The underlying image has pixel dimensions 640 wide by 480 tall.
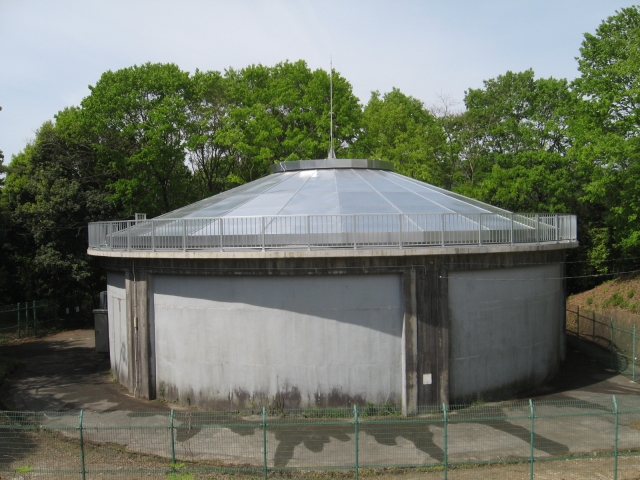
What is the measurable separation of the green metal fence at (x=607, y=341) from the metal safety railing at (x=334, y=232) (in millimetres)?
7478

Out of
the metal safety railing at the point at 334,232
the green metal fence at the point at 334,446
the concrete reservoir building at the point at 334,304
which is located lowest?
the green metal fence at the point at 334,446

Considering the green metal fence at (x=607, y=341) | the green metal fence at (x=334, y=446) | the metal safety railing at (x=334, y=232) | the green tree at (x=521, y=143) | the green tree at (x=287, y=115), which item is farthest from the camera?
the green tree at (x=287, y=115)

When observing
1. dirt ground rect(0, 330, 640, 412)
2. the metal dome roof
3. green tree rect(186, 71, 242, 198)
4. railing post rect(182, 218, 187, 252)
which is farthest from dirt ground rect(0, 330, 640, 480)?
green tree rect(186, 71, 242, 198)

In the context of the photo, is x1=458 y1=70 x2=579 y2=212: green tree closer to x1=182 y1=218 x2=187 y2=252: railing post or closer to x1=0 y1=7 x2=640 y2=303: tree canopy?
x1=0 y1=7 x2=640 y2=303: tree canopy

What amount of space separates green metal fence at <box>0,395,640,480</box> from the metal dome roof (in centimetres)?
695

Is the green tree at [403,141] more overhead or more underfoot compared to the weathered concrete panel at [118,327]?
more overhead

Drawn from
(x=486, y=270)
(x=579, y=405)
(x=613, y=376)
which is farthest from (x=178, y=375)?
(x=613, y=376)

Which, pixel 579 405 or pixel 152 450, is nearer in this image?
pixel 152 450

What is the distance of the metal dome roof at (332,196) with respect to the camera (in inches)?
823

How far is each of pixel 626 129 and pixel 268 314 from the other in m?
24.9

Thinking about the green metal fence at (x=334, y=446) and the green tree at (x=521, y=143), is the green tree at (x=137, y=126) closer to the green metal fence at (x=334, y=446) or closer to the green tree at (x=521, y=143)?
the green tree at (x=521, y=143)

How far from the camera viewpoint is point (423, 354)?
1847 cm

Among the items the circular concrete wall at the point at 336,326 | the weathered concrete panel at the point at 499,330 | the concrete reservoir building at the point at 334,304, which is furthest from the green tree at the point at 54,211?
the weathered concrete panel at the point at 499,330

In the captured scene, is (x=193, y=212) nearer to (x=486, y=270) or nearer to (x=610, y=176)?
(x=486, y=270)
